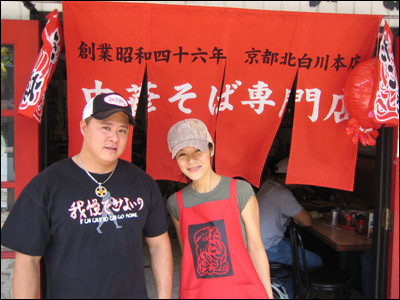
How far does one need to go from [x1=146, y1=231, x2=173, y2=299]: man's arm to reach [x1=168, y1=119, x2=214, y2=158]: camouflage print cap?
1.88 feet

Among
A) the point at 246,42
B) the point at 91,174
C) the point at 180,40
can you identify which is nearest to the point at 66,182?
the point at 91,174

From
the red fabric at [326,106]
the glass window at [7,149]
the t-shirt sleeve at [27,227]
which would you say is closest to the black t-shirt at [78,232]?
the t-shirt sleeve at [27,227]

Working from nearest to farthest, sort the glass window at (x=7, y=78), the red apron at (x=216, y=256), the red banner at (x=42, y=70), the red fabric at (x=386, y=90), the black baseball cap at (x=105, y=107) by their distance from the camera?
the black baseball cap at (x=105, y=107) < the red apron at (x=216, y=256) < the red banner at (x=42, y=70) < the red fabric at (x=386, y=90) < the glass window at (x=7, y=78)

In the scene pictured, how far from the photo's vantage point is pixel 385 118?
2.94 meters

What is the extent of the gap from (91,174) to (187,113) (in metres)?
1.51

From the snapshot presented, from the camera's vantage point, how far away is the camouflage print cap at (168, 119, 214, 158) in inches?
86.7

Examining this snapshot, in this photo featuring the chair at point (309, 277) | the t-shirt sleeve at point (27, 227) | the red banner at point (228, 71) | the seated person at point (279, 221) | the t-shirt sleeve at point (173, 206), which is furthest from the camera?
the seated person at point (279, 221)

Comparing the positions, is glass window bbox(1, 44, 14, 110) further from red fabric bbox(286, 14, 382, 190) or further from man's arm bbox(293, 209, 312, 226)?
man's arm bbox(293, 209, 312, 226)

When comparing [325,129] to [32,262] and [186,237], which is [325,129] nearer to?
[186,237]

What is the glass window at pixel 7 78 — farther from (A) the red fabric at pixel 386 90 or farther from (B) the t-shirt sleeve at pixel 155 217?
(A) the red fabric at pixel 386 90

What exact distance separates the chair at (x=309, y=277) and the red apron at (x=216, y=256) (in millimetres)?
1716

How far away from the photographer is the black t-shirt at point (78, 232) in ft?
6.04

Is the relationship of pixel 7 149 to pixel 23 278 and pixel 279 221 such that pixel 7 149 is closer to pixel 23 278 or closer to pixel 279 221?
pixel 23 278

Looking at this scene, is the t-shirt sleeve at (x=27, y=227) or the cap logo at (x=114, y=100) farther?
the cap logo at (x=114, y=100)
